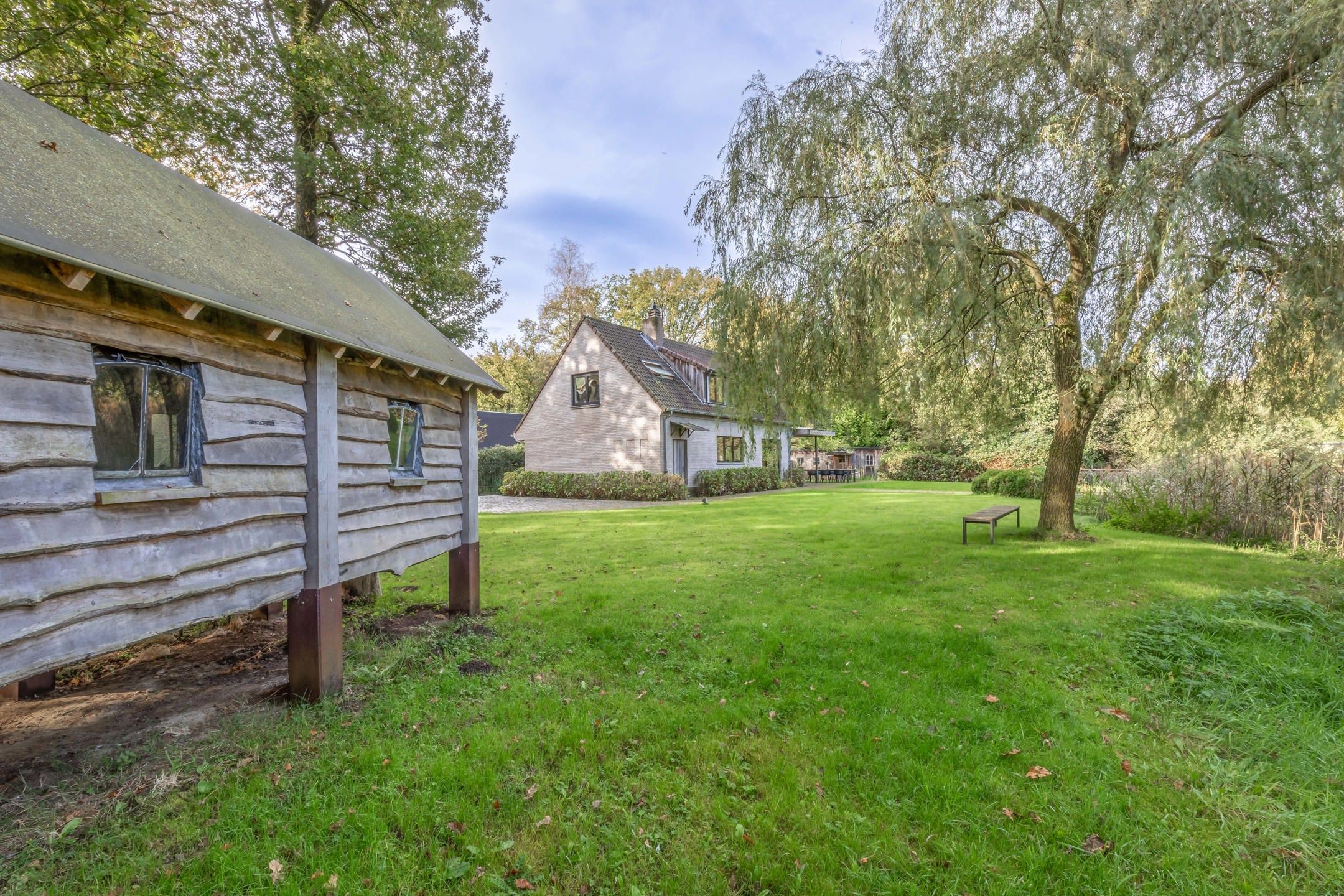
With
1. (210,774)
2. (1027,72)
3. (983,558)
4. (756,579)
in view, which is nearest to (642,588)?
(756,579)

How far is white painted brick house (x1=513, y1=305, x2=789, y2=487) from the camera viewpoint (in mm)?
20562

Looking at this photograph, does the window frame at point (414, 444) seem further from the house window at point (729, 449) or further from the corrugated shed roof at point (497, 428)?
the corrugated shed roof at point (497, 428)

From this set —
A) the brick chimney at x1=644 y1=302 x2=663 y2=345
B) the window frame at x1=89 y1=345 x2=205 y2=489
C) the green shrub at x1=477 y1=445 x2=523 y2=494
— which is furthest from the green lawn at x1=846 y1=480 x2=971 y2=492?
the window frame at x1=89 y1=345 x2=205 y2=489

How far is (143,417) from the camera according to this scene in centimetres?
290

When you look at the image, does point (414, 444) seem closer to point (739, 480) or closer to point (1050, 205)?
point (1050, 205)

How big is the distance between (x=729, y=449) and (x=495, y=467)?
11001 millimetres

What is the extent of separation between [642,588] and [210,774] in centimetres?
444

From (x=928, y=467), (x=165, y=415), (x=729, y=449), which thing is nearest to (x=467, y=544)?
(x=165, y=415)

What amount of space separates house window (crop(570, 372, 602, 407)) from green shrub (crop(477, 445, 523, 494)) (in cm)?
498

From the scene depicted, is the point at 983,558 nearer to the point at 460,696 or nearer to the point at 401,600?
the point at 460,696

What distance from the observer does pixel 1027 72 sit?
721 centimetres

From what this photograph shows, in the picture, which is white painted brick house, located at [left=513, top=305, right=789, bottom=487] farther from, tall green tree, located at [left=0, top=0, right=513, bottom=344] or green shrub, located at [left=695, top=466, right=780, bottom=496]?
tall green tree, located at [left=0, top=0, right=513, bottom=344]

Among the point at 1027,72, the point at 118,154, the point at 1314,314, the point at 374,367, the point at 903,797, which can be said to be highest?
the point at 1027,72

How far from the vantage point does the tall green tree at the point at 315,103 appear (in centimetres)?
625
